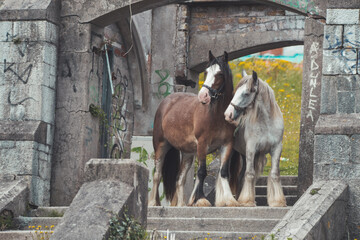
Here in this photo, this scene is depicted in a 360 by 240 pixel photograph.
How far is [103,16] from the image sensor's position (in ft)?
41.8

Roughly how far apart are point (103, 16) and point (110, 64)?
209 cm

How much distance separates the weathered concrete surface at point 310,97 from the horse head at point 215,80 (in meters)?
1.18

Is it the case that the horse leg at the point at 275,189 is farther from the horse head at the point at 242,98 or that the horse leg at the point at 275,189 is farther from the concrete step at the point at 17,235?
the concrete step at the point at 17,235

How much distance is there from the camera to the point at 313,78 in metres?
12.4

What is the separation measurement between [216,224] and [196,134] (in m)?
2.44

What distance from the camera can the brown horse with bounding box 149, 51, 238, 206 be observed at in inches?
474

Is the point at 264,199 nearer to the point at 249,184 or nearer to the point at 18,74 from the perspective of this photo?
the point at 249,184

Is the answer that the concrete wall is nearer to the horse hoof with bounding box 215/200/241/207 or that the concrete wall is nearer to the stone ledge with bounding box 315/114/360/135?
the stone ledge with bounding box 315/114/360/135

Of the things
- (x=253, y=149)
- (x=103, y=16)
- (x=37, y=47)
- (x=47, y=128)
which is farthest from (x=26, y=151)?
(x=253, y=149)

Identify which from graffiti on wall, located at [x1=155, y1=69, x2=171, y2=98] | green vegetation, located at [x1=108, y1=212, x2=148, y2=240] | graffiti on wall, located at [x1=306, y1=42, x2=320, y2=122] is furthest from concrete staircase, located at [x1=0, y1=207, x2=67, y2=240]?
graffiti on wall, located at [x1=155, y1=69, x2=171, y2=98]

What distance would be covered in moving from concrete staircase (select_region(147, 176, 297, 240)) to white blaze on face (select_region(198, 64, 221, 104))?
5.62ft

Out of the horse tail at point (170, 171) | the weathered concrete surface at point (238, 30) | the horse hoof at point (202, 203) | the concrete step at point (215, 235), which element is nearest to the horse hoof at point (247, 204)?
the horse hoof at point (202, 203)

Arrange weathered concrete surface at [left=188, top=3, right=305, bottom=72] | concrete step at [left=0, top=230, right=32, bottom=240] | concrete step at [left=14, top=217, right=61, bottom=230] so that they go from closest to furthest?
concrete step at [left=0, top=230, right=32, bottom=240] → concrete step at [left=14, top=217, right=61, bottom=230] → weathered concrete surface at [left=188, top=3, right=305, bottom=72]

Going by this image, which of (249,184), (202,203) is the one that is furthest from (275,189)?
(202,203)
